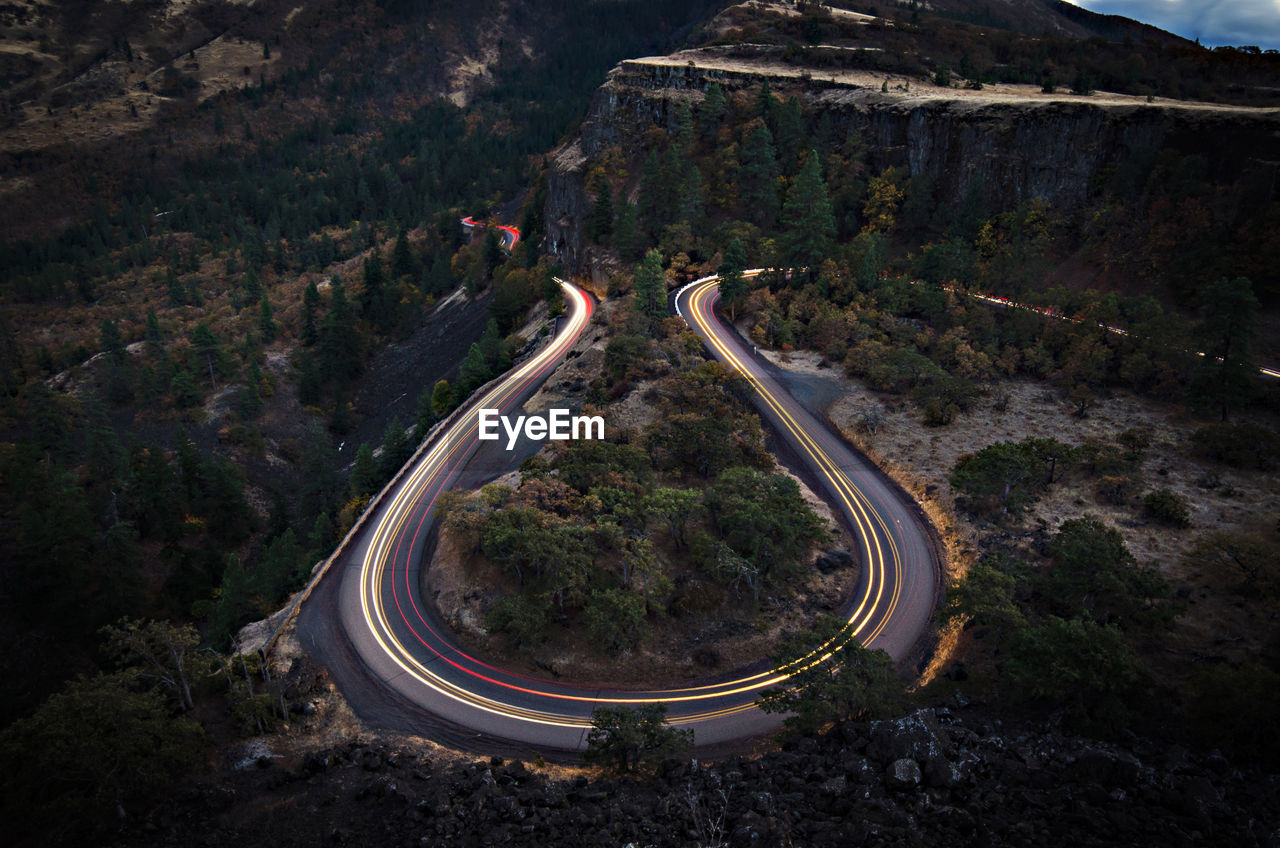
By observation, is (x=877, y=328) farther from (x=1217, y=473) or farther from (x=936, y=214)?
(x=1217, y=473)

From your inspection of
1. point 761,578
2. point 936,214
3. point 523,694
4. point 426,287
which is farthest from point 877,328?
point 426,287

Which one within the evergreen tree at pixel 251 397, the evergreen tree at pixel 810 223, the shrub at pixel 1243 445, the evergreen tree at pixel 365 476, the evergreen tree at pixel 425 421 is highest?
the evergreen tree at pixel 810 223

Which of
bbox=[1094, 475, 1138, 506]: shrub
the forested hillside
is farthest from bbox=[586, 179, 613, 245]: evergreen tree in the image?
bbox=[1094, 475, 1138, 506]: shrub

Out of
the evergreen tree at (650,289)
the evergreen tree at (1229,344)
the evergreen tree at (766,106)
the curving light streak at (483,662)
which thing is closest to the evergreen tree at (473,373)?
the curving light streak at (483,662)

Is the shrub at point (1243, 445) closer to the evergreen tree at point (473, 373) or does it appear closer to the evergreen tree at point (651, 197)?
the evergreen tree at point (473, 373)

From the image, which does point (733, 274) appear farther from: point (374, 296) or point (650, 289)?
point (374, 296)
